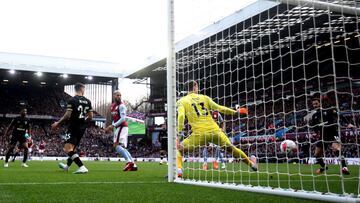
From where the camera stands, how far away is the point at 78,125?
8516 mm

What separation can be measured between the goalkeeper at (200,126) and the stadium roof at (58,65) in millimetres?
35740

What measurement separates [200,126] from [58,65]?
3681 cm

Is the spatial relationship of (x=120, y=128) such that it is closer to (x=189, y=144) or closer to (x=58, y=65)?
(x=189, y=144)

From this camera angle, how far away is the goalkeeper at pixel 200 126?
6.58 meters

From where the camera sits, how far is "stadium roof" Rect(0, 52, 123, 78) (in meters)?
38.7

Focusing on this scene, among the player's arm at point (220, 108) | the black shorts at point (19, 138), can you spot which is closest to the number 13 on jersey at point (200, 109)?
the player's arm at point (220, 108)

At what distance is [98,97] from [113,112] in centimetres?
5071

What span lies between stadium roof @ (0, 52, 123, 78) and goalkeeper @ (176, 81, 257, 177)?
35.7m

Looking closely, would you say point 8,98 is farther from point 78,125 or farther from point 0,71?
point 78,125

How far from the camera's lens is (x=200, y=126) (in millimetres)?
6719

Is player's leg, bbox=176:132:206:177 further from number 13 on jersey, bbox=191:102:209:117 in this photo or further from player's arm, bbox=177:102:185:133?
number 13 on jersey, bbox=191:102:209:117

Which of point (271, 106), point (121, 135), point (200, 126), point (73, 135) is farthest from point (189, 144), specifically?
point (121, 135)

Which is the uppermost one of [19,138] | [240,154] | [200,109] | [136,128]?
[136,128]

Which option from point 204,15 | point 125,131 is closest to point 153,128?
point 125,131
